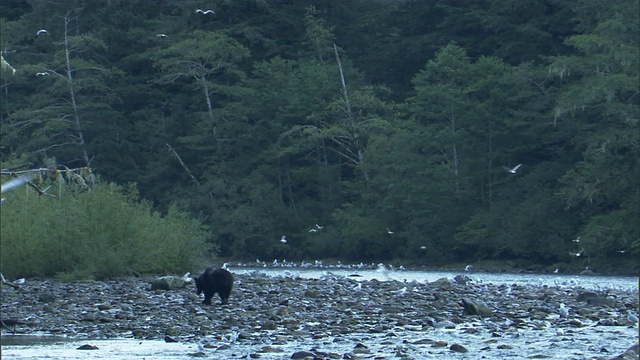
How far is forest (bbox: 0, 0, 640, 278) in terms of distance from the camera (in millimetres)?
43906

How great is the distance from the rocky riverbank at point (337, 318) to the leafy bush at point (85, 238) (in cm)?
263

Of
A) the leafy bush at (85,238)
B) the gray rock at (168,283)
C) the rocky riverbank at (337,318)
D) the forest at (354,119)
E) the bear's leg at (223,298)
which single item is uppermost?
the forest at (354,119)

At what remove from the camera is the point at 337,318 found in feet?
60.5

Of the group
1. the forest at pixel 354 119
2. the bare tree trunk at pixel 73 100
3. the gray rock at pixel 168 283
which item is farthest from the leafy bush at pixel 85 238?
the bare tree trunk at pixel 73 100

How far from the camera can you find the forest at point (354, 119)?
43.9 meters

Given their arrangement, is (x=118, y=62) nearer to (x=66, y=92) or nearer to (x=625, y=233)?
(x=66, y=92)

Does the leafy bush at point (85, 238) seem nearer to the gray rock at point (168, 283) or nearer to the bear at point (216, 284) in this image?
the gray rock at point (168, 283)

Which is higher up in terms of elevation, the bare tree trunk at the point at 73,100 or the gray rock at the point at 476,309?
the bare tree trunk at the point at 73,100

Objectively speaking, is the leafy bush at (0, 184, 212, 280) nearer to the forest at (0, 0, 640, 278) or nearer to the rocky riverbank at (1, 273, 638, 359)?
the rocky riverbank at (1, 273, 638, 359)

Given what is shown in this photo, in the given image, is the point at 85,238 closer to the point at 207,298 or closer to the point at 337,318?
the point at 207,298

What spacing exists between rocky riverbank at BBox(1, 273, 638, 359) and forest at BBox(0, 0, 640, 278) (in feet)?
64.5

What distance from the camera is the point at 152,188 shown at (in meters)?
61.8

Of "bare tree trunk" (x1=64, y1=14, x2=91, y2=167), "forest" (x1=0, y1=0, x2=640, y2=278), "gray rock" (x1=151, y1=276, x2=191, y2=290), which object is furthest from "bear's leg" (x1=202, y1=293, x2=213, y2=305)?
"bare tree trunk" (x1=64, y1=14, x2=91, y2=167)

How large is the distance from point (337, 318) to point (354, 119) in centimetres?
3866
